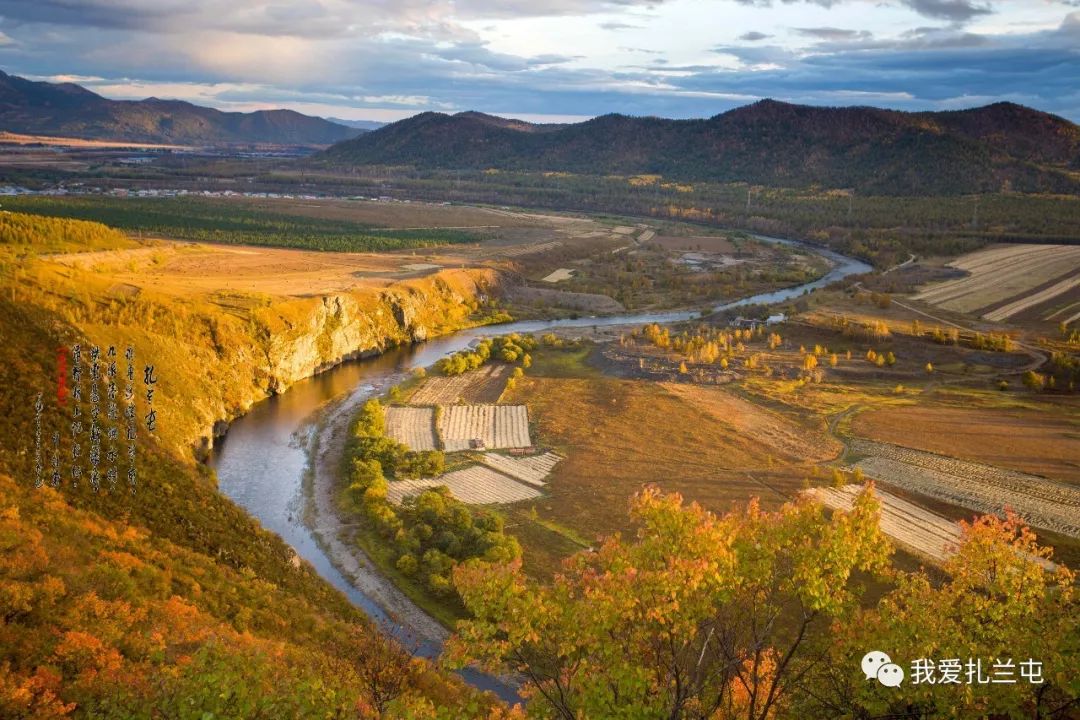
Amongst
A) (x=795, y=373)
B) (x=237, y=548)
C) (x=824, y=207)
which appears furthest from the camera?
(x=824, y=207)

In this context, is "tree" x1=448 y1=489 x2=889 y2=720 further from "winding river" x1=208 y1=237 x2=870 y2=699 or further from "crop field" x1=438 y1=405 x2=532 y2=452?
"crop field" x1=438 y1=405 x2=532 y2=452

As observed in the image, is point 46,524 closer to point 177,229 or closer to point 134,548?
point 134,548

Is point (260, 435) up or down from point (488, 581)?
down

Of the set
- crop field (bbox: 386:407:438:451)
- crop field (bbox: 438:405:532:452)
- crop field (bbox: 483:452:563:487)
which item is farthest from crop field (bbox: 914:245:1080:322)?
crop field (bbox: 386:407:438:451)

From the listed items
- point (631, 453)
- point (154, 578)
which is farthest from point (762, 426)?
point (154, 578)

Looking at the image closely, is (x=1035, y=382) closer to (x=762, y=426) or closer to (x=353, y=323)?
(x=762, y=426)

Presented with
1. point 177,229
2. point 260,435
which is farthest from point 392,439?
point 177,229

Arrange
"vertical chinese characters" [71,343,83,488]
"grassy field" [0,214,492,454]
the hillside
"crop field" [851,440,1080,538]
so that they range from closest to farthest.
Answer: the hillside → "vertical chinese characters" [71,343,83,488] → "crop field" [851,440,1080,538] → "grassy field" [0,214,492,454]
